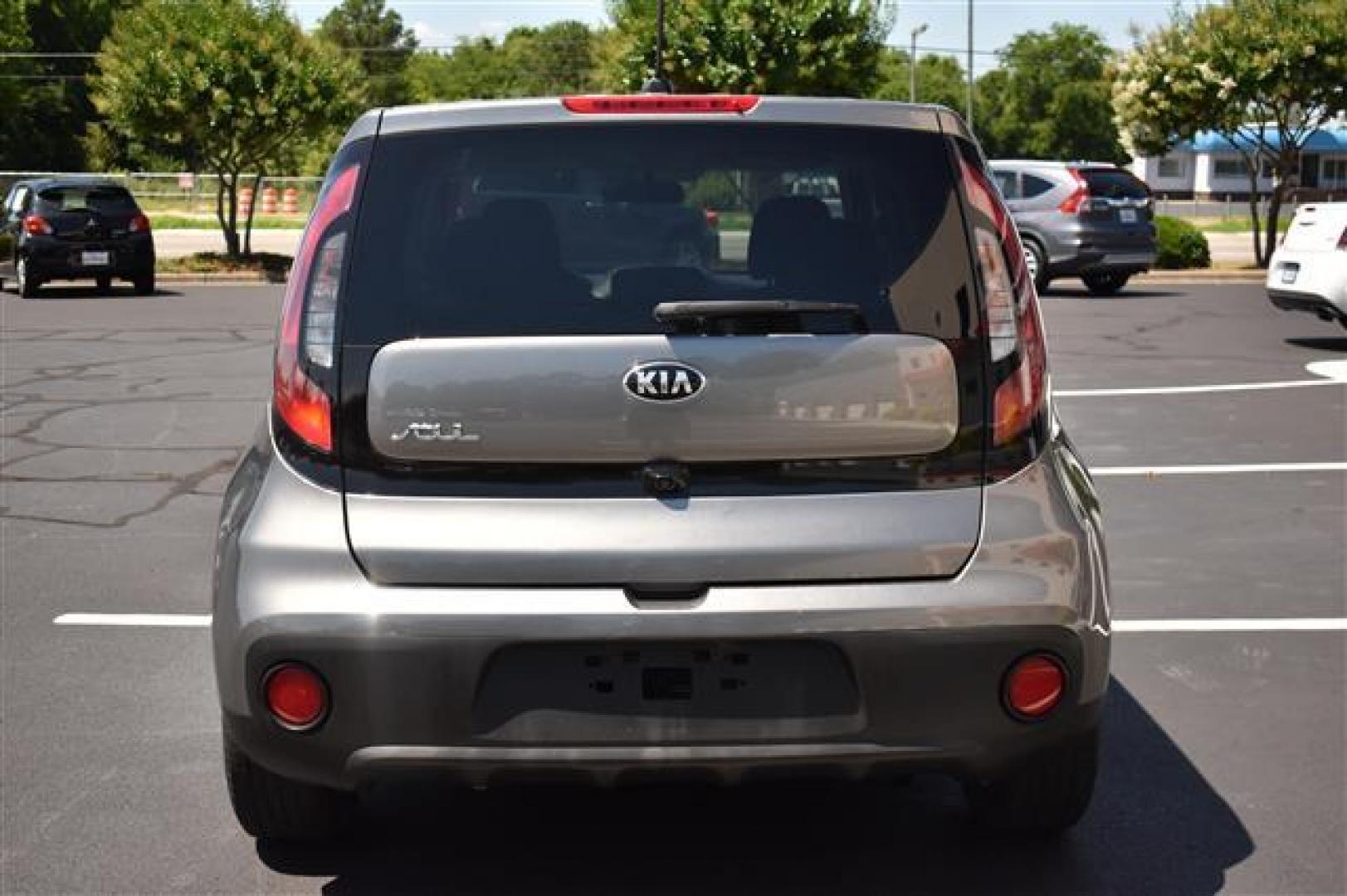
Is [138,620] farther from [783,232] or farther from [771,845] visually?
[783,232]

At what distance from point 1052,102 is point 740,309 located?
372ft

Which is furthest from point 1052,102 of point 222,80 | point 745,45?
point 222,80

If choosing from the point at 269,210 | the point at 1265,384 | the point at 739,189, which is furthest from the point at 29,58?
the point at 739,189

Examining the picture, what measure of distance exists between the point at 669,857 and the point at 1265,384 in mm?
10671

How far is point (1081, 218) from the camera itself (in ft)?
78.6

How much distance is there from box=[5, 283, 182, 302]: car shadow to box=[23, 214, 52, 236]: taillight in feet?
2.91

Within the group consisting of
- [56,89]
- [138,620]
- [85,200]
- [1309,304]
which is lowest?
[138,620]

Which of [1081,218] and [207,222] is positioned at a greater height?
[1081,218]

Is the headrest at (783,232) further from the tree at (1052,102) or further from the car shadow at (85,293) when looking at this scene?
the tree at (1052,102)

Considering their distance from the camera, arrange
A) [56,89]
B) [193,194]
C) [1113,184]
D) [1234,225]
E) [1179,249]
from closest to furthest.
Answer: [1113,184] → [1179,249] → [193,194] → [1234,225] → [56,89]

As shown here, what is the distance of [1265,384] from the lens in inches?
545

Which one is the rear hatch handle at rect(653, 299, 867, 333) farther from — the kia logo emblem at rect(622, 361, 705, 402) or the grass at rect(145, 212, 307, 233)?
the grass at rect(145, 212, 307, 233)

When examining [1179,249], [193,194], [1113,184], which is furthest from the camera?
[193,194]

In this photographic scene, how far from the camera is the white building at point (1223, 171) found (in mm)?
97125
